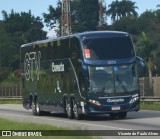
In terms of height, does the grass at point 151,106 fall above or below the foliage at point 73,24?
below

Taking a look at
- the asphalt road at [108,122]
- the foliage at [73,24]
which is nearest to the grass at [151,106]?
the asphalt road at [108,122]

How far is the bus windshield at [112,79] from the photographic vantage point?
2769 cm

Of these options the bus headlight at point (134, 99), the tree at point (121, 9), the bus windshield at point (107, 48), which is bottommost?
the bus headlight at point (134, 99)

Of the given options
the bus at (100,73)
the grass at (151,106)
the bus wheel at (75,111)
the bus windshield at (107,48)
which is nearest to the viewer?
the bus at (100,73)

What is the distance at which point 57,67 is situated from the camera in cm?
3114

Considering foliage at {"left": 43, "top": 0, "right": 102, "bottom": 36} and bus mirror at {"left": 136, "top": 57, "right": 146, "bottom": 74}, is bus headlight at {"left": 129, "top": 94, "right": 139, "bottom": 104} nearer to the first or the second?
bus mirror at {"left": 136, "top": 57, "right": 146, "bottom": 74}

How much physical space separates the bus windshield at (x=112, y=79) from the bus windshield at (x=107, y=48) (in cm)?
50

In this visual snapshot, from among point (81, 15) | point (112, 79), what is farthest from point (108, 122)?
point (81, 15)

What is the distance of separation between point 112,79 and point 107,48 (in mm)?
1350

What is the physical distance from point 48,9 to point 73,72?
411ft

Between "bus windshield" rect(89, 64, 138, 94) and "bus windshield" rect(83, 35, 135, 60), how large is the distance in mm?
497

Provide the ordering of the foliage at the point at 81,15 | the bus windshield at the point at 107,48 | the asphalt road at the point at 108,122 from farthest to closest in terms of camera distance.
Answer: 1. the foliage at the point at 81,15
2. the bus windshield at the point at 107,48
3. the asphalt road at the point at 108,122

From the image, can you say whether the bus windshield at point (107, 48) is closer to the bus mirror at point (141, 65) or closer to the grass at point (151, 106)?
the bus mirror at point (141, 65)

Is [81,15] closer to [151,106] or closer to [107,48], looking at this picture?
[151,106]
